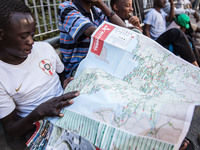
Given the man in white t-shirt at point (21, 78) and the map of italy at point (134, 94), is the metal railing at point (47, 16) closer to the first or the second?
the man in white t-shirt at point (21, 78)

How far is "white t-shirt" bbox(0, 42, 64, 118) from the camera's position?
0.85 m

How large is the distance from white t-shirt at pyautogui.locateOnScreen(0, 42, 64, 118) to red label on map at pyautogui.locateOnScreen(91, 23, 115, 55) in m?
0.30

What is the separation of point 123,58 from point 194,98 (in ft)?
1.36

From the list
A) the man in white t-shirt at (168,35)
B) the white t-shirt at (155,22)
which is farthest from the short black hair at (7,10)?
the white t-shirt at (155,22)

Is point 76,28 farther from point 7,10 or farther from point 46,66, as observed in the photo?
point 7,10

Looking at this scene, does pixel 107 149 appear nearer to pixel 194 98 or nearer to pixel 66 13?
pixel 194 98

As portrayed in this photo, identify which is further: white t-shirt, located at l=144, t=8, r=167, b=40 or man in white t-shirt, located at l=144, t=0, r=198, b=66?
white t-shirt, located at l=144, t=8, r=167, b=40

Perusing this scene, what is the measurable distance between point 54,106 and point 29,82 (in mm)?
249

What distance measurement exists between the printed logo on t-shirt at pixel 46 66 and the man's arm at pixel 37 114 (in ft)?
0.87

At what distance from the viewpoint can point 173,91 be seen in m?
0.84

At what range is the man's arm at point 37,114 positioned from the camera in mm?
784

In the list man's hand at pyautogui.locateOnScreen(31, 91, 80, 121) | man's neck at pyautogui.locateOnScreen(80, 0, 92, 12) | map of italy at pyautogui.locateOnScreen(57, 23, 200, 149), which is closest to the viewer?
map of italy at pyautogui.locateOnScreen(57, 23, 200, 149)

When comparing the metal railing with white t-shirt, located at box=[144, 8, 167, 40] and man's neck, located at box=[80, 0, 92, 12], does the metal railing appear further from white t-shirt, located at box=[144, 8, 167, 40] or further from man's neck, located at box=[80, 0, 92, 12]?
white t-shirt, located at box=[144, 8, 167, 40]

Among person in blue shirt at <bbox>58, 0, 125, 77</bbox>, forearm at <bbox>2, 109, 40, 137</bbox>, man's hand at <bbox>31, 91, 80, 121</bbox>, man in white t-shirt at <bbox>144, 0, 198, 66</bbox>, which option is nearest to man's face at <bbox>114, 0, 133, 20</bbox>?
person in blue shirt at <bbox>58, 0, 125, 77</bbox>
